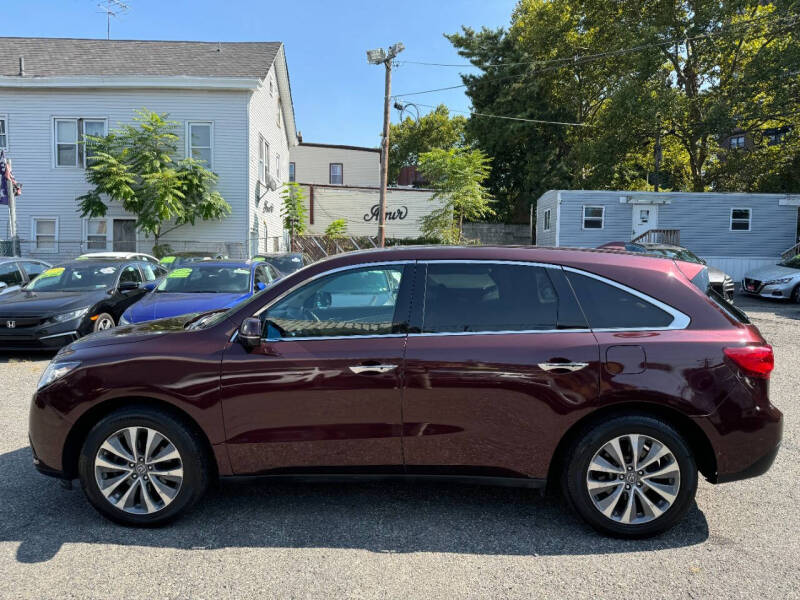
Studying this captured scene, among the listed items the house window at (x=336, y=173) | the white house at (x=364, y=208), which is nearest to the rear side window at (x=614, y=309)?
the white house at (x=364, y=208)

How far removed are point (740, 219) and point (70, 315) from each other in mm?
24133

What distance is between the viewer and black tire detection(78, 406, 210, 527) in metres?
3.44

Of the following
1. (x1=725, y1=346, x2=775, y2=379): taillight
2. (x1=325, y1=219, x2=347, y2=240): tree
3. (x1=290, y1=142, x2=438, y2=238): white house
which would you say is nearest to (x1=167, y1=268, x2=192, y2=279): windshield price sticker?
(x1=725, y1=346, x2=775, y2=379): taillight

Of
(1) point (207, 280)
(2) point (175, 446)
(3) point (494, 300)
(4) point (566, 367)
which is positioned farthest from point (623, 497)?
(1) point (207, 280)

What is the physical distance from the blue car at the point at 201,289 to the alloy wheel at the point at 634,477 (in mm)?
5296

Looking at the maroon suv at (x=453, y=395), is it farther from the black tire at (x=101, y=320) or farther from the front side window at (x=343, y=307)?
the black tire at (x=101, y=320)

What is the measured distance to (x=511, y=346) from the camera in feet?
11.0

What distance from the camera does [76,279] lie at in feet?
32.5

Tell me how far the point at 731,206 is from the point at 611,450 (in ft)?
78.9

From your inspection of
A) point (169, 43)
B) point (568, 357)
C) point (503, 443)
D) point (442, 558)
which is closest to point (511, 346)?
point (568, 357)

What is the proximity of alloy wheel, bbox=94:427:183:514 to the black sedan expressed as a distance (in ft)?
19.3

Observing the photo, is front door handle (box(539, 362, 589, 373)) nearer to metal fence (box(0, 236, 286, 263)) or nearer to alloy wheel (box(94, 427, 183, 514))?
alloy wheel (box(94, 427, 183, 514))

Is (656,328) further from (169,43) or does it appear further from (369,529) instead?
(169,43)

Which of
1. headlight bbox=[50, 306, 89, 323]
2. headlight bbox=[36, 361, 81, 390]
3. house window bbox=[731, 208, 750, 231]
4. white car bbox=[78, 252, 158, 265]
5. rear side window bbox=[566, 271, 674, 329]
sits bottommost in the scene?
headlight bbox=[50, 306, 89, 323]
